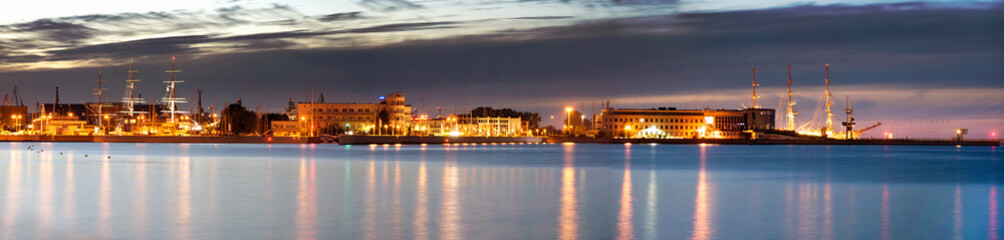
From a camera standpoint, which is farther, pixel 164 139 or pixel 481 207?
pixel 164 139

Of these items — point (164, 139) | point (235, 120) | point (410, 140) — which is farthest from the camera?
point (235, 120)

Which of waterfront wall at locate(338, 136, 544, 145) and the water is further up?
waterfront wall at locate(338, 136, 544, 145)

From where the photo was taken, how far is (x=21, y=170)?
164 feet

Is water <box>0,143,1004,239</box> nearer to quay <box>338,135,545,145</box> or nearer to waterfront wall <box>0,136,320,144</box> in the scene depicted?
quay <box>338,135,545,145</box>

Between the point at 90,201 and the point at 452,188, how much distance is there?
13.7 meters

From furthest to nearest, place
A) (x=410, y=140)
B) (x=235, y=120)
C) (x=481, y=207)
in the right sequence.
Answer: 1. (x=235, y=120)
2. (x=410, y=140)
3. (x=481, y=207)

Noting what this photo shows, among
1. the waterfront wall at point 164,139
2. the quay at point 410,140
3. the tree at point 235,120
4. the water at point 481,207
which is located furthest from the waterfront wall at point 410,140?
the water at point 481,207

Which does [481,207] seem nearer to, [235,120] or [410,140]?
[410,140]

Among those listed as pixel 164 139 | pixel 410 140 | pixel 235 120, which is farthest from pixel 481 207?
pixel 235 120

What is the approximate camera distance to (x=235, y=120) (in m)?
188

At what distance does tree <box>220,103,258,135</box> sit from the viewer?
187 meters

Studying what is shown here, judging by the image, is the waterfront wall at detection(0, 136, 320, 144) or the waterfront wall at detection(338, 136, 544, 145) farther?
the waterfront wall at detection(0, 136, 320, 144)

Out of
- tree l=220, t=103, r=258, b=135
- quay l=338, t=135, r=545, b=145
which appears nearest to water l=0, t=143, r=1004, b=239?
quay l=338, t=135, r=545, b=145

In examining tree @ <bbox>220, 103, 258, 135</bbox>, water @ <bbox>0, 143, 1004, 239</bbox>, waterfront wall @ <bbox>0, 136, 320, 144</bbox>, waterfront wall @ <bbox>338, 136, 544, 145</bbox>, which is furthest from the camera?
tree @ <bbox>220, 103, 258, 135</bbox>
